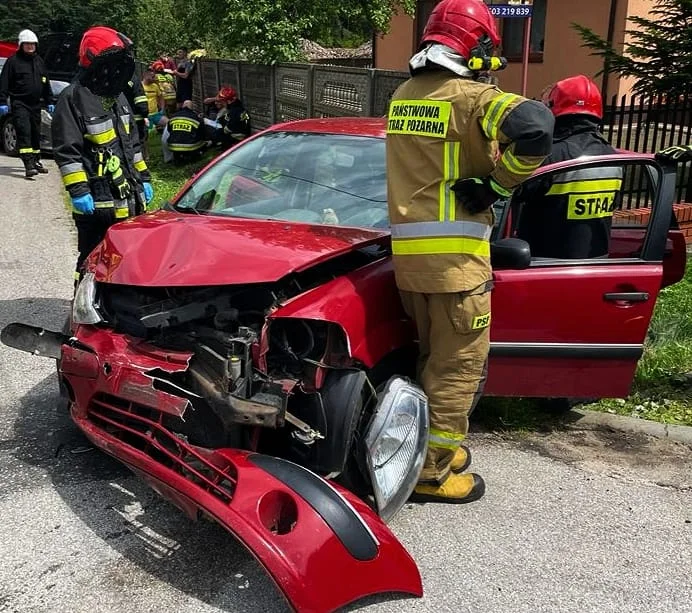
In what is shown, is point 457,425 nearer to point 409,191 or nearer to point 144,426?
point 409,191

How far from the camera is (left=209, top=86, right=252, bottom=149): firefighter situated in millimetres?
11766

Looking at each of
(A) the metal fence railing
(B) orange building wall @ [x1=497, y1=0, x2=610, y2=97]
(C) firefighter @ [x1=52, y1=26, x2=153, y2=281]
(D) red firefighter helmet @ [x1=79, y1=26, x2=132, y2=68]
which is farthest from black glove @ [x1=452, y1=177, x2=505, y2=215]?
(B) orange building wall @ [x1=497, y1=0, x2=610, y2=97]

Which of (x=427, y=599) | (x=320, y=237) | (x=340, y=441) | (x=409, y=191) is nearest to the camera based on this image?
(x=427, y=599)

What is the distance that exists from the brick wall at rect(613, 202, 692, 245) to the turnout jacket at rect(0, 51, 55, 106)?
853cm

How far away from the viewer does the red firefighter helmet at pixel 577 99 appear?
389 cm

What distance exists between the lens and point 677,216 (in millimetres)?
7254

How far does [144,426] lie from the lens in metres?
3.12

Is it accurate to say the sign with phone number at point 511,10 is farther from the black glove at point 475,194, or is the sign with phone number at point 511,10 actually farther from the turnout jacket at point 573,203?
the black glove at point 475,194

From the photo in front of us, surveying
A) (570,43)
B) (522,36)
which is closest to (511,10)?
(570,43)

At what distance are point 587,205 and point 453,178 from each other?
1090 mm

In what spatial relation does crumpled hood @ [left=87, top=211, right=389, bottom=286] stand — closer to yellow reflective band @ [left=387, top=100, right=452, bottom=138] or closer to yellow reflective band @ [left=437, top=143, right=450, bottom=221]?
yellow reflective band @ [left=437, top=143, right=450, bottom=221]

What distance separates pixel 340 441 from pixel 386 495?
29cm

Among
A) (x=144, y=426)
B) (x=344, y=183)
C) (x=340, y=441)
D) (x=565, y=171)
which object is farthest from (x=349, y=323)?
→ (x=565, y=171)

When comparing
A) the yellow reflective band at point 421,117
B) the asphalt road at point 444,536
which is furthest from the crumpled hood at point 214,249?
the asphalt road at point 444,536
